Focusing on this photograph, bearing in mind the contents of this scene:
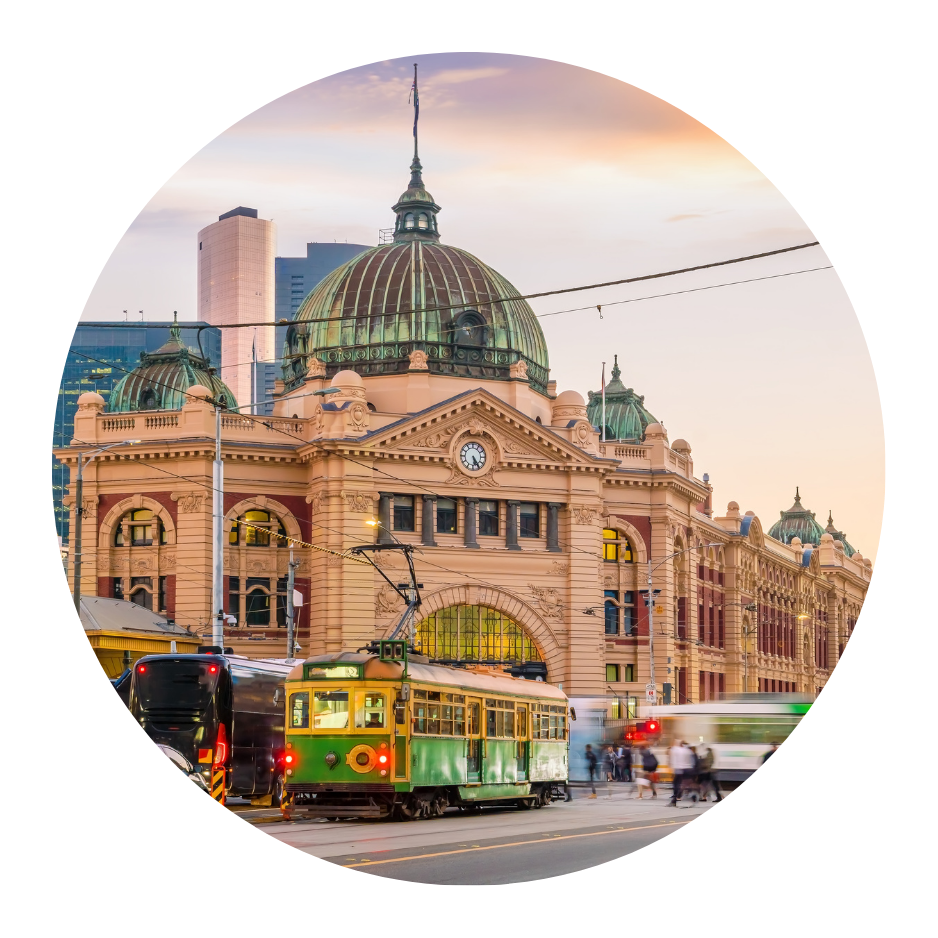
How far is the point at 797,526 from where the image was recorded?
163 m

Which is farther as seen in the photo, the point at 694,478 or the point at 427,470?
the point at 694,478

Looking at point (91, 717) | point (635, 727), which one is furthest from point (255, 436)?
point (91, 717)

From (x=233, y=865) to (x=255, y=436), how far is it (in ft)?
227

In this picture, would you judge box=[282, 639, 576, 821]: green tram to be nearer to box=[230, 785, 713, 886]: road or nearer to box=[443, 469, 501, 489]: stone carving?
box=[230, 785, 713, 886]: road

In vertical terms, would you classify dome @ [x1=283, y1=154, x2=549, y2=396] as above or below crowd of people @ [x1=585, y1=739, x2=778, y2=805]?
above

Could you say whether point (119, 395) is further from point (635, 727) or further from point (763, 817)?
point (763, 817)

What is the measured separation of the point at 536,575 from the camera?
3310 inches

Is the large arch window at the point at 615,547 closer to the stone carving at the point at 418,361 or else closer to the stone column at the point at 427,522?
the stone column at the point at 427,522

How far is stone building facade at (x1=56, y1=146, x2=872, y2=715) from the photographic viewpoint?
260 ft

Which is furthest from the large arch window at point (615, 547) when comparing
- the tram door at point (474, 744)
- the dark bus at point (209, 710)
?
the tram door at point (474, 744)

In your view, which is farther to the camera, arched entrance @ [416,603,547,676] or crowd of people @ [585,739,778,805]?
arched entrance @ [416,603,547,676]

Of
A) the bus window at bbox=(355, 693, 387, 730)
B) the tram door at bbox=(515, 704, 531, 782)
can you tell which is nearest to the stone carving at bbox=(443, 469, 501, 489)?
the tram door at bbox=(515, 704, 531, 782)

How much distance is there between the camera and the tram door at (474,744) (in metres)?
37.5

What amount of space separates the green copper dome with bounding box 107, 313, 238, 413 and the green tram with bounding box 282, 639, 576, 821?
5732 cm
